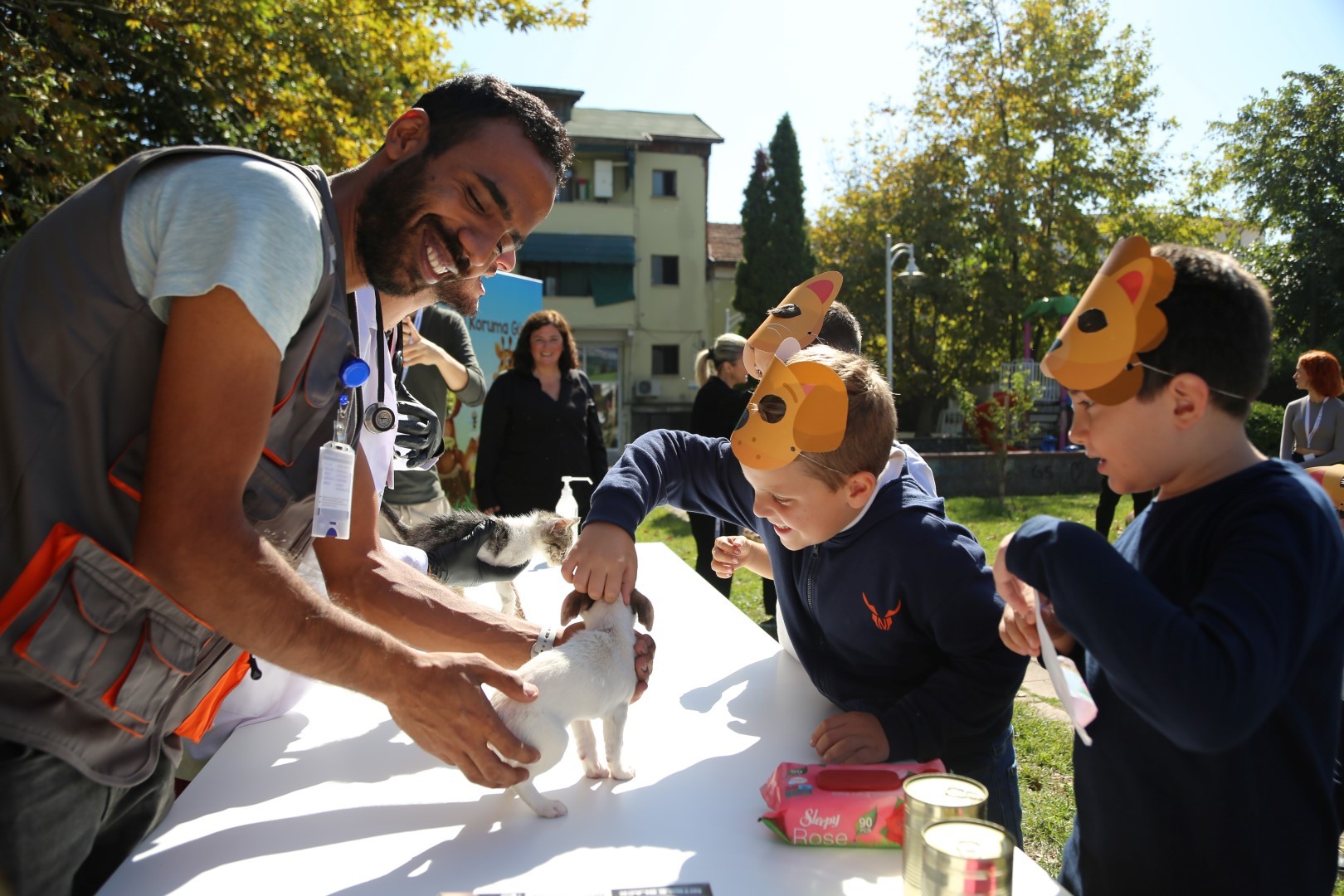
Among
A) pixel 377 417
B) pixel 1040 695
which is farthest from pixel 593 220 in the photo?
pixel 377 417

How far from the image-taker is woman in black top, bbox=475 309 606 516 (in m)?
4.85

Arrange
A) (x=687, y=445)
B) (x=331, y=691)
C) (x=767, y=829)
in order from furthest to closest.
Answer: (x=687, y=445), (x=331, y=691), (x=767, y=829)

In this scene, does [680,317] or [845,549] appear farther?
[680,317]

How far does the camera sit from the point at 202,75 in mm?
6238

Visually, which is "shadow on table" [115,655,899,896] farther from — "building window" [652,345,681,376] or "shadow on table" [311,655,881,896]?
"building window" [652,345,681,376]

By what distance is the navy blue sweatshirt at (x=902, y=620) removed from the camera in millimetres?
1546

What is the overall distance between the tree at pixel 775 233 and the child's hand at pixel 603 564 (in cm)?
2359

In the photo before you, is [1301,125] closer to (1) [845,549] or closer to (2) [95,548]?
(1) [845,549]

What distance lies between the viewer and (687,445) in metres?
2.21

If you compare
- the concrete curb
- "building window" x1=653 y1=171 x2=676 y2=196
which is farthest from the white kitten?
"building window" x1=653 y1=171 x2=676 y2=196

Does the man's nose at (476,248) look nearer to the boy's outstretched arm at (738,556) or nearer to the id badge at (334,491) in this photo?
the id badge at (334,491)

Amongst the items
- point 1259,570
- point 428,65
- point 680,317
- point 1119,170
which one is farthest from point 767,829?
point 680,317

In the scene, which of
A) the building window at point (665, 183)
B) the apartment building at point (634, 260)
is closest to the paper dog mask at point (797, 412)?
the apartment building at point (634, 260)

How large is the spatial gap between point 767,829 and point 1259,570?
2.47 feet
